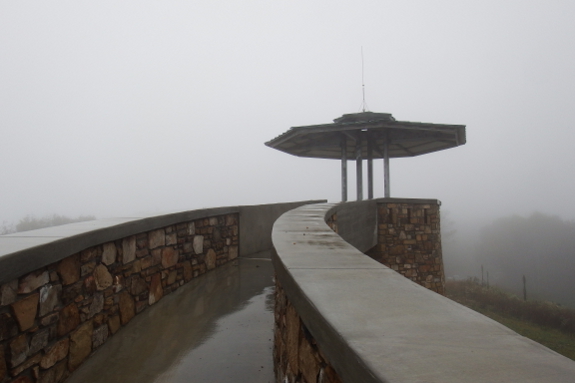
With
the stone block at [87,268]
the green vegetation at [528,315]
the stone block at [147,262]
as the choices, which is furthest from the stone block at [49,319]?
the green vegetation at [528,315]

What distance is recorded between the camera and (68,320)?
282 centimetres

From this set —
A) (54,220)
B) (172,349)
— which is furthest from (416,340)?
(54,220)

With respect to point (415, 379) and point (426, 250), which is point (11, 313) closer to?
point (415, 379)

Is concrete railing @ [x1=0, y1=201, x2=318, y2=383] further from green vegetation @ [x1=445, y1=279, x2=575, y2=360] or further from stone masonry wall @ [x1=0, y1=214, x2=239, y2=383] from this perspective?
green vegetation @ [x1=445, y1=279, x2=575, y2=360]

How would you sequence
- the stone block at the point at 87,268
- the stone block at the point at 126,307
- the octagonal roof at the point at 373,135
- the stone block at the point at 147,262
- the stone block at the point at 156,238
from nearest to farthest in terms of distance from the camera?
the stone block at the point at 87,268 → the stone block at the point at 126,307 → the stone block at the point at 147,262 → the stone block at the point at 156,238 → the octagonal roof at the point at 373,135

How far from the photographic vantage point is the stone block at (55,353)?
2.54 m

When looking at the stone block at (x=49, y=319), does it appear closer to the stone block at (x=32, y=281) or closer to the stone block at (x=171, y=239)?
the stone block at (x=32, y=281)

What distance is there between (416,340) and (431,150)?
14489 millimetres

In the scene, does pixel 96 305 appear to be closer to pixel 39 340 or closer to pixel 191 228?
pixel 39 340

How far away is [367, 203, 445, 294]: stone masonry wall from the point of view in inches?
419

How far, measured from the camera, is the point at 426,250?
431 inches

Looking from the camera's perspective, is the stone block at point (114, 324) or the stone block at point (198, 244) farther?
the stone block at point (198, 244)

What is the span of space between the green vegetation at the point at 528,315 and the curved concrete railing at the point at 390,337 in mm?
21271

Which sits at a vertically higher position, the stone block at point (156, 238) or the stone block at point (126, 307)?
the stone block at point (156, 238)
